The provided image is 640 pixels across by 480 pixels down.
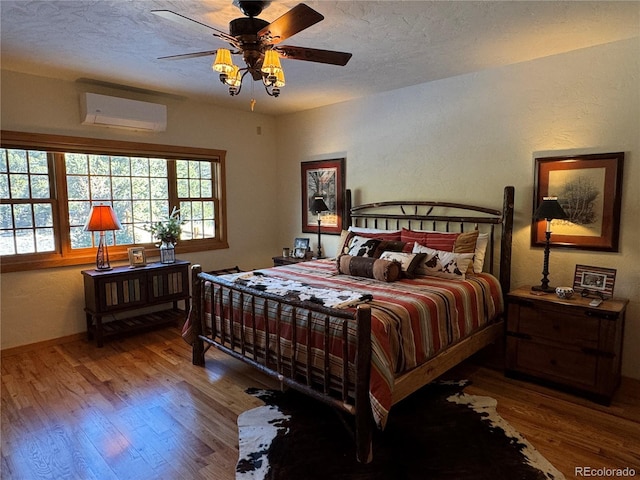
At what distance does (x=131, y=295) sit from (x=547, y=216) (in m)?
3.80

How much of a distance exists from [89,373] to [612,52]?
476 cm

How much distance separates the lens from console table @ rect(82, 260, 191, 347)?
3.78m

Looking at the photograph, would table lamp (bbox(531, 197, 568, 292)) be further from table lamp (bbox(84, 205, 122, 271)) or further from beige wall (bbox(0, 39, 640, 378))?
table lamp (bbox(84, 205, 122, 271))

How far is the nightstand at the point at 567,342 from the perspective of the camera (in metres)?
2.65

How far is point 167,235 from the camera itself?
4.32 m

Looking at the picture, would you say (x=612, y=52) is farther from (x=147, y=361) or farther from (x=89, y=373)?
(x=89, y=373)

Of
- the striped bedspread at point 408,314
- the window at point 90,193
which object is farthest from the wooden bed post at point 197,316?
the window at point 90,193

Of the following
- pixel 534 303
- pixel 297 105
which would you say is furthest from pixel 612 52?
pixel 297 105

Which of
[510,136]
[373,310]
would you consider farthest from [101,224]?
[510,136]

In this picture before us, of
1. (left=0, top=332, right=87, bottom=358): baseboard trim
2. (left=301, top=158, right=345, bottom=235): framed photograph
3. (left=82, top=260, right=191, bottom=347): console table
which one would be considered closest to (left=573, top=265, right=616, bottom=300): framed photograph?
(left=301, top=158, right=345, bottom=235): framed photograph

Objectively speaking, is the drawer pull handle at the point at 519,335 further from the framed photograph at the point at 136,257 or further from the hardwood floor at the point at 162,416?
the framed photograph at the point at 136,257

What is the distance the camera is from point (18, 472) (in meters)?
2.07

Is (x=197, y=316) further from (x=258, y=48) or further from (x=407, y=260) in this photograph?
(x=258, y=48)
